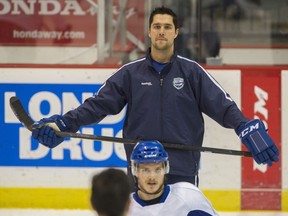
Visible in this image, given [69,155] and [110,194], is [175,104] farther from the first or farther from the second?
[69,155]

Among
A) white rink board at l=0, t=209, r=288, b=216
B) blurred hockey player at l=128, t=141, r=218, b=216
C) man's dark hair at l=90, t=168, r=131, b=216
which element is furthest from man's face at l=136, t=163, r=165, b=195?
white rink board at l=0, t=209, r=288, b=216

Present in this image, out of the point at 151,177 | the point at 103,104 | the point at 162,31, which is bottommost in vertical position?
the point at 151,177

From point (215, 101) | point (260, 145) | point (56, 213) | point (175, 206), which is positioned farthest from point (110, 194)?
point (56, 213)

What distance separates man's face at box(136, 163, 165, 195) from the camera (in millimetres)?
2928

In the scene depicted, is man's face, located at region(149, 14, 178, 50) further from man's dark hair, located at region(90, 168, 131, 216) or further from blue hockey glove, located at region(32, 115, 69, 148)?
man's dark hair, located at region(90, 168, 131, 216)

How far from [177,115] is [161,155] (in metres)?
0.60

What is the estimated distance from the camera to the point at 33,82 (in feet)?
18.1

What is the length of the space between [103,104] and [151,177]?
84 cm

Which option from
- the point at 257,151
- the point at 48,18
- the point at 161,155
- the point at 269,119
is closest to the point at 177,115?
the point at 257,151

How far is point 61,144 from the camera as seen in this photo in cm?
546

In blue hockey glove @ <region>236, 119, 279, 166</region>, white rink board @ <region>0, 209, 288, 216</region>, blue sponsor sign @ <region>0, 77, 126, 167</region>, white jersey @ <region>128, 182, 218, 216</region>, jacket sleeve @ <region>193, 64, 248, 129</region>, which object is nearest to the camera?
white jersey @ <region>128, 182, 218, 216</region>

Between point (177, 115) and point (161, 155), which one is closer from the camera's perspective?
point (161, 155)

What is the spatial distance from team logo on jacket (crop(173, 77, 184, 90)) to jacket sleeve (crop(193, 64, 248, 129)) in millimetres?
51

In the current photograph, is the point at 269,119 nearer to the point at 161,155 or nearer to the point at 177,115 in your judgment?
the point at 177,115
